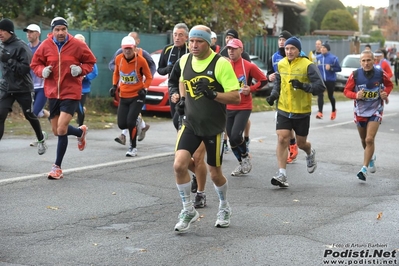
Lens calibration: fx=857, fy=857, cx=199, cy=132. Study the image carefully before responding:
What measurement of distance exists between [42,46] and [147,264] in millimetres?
4874

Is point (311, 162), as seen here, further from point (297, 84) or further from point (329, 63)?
point (329, 63)

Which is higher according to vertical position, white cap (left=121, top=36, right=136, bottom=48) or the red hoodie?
white cap (left=121, top=36, right=136, bottom=48)

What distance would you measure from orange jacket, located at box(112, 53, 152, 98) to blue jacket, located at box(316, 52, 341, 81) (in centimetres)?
964

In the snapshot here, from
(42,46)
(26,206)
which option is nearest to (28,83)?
(42,46)

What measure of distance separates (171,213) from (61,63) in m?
3.00

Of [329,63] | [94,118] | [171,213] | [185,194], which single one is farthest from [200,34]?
[329,63]

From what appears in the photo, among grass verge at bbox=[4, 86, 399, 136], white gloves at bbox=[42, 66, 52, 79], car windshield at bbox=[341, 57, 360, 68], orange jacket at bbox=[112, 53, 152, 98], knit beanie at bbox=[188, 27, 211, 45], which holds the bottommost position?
car windshield at bbox=[341, 57, 360, 68]

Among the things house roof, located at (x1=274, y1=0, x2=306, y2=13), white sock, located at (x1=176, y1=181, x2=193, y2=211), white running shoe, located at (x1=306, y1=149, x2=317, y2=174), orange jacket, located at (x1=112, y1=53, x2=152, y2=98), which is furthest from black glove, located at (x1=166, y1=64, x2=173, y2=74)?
house roof, located at (x1=274, y1=0, x2=306, y2=13)

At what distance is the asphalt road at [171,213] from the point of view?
6.98 metres

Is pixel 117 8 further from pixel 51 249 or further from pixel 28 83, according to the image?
pixel 51 249

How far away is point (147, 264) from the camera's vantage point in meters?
6.63

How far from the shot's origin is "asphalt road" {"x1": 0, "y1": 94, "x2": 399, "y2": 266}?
22.9 feet

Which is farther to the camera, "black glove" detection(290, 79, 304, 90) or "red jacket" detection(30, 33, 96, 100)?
"red jacket" detection(30, 33, 96, 100)

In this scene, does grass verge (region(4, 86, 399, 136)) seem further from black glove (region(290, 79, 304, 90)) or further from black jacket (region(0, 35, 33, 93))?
black glove (region(290, 79, 304, 90))
